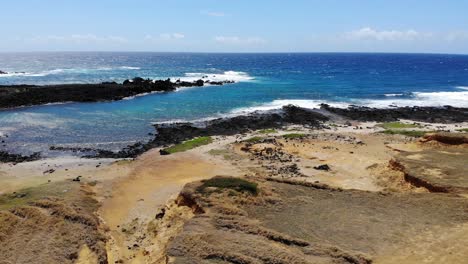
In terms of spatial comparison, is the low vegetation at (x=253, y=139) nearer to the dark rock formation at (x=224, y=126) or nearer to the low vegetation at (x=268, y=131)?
the low vegetation at (x=268, y=131)

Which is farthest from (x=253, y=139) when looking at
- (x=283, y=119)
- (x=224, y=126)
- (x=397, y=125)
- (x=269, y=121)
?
(x=397, y=125)

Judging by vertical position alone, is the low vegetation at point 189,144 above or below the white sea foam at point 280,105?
below

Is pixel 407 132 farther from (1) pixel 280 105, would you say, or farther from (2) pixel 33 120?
(2) pixel 33 120

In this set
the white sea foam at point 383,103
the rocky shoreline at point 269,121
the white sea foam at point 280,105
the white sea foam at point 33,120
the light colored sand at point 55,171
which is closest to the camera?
the light colored sand at point 55,171

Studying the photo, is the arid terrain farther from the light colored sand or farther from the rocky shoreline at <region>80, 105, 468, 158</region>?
the rocky shoreline at <region>80, 105, 468, 158</region>

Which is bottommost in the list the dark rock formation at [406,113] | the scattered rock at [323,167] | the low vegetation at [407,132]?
the scattered rock at [323,167]

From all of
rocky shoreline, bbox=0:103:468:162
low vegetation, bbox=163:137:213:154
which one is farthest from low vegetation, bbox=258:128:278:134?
low vegetation, bbox=163:137:213:154

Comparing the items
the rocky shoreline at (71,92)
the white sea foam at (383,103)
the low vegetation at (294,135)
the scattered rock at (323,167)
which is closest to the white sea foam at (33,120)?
the rocky shoreline at (71,92)

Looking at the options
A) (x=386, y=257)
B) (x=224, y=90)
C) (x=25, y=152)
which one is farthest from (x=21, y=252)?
(x=224, y=90)

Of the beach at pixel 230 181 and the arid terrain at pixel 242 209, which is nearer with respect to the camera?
the arid terrain at pixel 242 209
